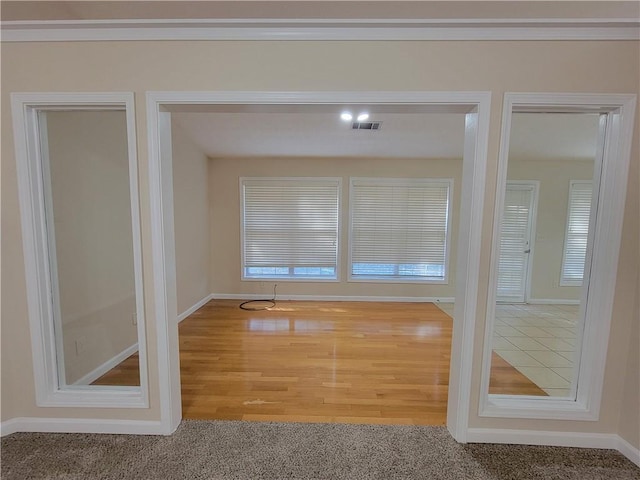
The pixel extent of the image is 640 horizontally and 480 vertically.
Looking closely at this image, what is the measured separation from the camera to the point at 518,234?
4.51 m

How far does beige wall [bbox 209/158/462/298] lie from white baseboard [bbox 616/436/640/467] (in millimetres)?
3048

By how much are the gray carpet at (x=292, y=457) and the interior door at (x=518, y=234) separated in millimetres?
3400

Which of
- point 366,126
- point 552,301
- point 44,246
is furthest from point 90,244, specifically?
point 552,301

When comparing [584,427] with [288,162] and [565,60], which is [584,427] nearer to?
[565,60]

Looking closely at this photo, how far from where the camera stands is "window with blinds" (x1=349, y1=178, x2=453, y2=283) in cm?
453

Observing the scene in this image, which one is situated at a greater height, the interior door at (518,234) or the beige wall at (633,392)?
the interior door at (518,234)

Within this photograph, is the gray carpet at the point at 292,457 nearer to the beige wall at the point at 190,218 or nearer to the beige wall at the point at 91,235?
the beige wall at the point at 91,235

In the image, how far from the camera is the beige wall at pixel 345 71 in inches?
58.4

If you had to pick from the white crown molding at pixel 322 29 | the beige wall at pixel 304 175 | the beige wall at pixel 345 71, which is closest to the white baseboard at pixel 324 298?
the beige wall at pixel 304 175

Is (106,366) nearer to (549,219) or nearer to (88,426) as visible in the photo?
(88,426)

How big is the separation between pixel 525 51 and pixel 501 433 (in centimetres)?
225

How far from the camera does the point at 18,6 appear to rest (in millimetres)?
1359

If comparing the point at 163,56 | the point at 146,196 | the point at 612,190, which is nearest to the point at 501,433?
the point at 612,190

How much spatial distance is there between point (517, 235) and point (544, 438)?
3.64 metres
